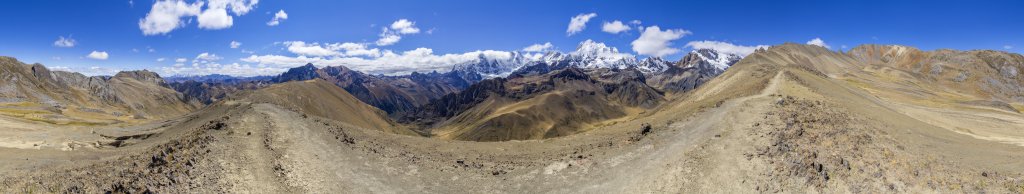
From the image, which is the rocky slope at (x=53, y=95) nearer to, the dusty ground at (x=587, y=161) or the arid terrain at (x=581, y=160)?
the arid terrain at (x=581, y=160)

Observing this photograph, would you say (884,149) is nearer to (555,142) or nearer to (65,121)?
(555,142)

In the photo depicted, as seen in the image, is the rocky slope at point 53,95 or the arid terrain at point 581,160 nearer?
the arid terrain at point 581,160

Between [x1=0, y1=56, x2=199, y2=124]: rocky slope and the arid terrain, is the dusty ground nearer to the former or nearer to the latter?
the arid terrain

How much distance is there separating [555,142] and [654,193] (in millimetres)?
13031

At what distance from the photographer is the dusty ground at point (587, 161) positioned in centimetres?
2600

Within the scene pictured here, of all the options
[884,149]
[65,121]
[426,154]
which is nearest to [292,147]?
[426,154]

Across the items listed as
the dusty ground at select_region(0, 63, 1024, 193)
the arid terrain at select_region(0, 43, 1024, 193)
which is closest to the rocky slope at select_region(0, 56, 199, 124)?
the arid terrain at select_region(0, 43, 1024, 193)

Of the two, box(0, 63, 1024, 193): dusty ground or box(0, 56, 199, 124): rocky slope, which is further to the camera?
box(0, 56, 199, 124): rocky slope

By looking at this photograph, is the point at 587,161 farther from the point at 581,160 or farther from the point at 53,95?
the point at 53,95

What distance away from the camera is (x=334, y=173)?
3152 cm

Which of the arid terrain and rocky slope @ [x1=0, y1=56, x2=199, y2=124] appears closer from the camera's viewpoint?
the arid terrain

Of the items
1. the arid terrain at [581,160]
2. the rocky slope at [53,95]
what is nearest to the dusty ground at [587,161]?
the arid terrain at [581,160]

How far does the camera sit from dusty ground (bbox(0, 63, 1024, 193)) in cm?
2600

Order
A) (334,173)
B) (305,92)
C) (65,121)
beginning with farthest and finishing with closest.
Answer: (305,92) → (65,121) → (334,173)
